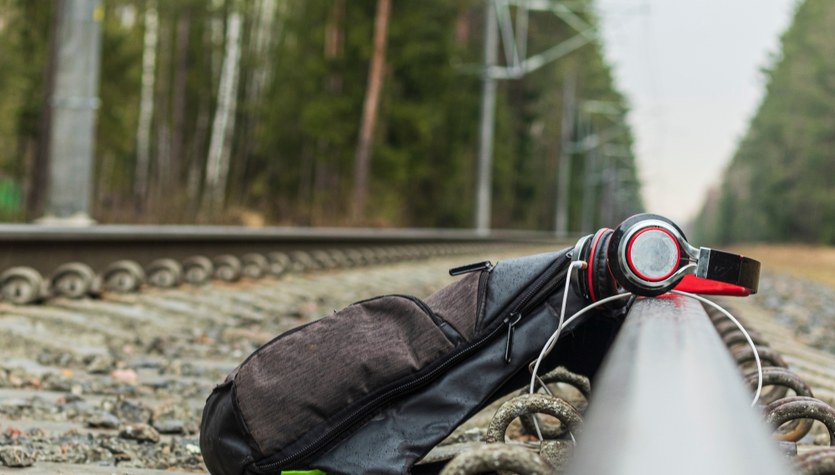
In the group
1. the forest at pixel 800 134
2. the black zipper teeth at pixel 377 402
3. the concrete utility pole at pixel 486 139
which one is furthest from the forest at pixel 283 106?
the forest at pixel 800 134

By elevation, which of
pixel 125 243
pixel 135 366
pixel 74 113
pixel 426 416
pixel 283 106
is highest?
pixel 283 106

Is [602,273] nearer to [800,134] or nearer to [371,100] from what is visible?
[371,100]

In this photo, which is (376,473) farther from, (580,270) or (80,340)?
(80,340)

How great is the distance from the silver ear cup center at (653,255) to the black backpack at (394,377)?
0.24 m

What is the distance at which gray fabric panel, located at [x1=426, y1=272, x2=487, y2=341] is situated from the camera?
7.00 ft

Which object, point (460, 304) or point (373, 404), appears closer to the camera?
point (373, 404)

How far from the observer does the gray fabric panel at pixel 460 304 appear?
2133mm

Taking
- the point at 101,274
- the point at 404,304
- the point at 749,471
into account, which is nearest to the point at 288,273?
the point at 101,274

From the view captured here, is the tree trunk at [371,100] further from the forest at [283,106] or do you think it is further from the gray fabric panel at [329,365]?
the gray fabric panel at [329,365]

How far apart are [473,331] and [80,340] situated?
315 cm

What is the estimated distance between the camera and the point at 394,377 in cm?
209

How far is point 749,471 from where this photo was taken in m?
0.86

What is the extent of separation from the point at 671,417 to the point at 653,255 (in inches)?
35.8

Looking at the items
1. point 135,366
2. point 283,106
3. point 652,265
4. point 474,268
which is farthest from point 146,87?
point 652,265
